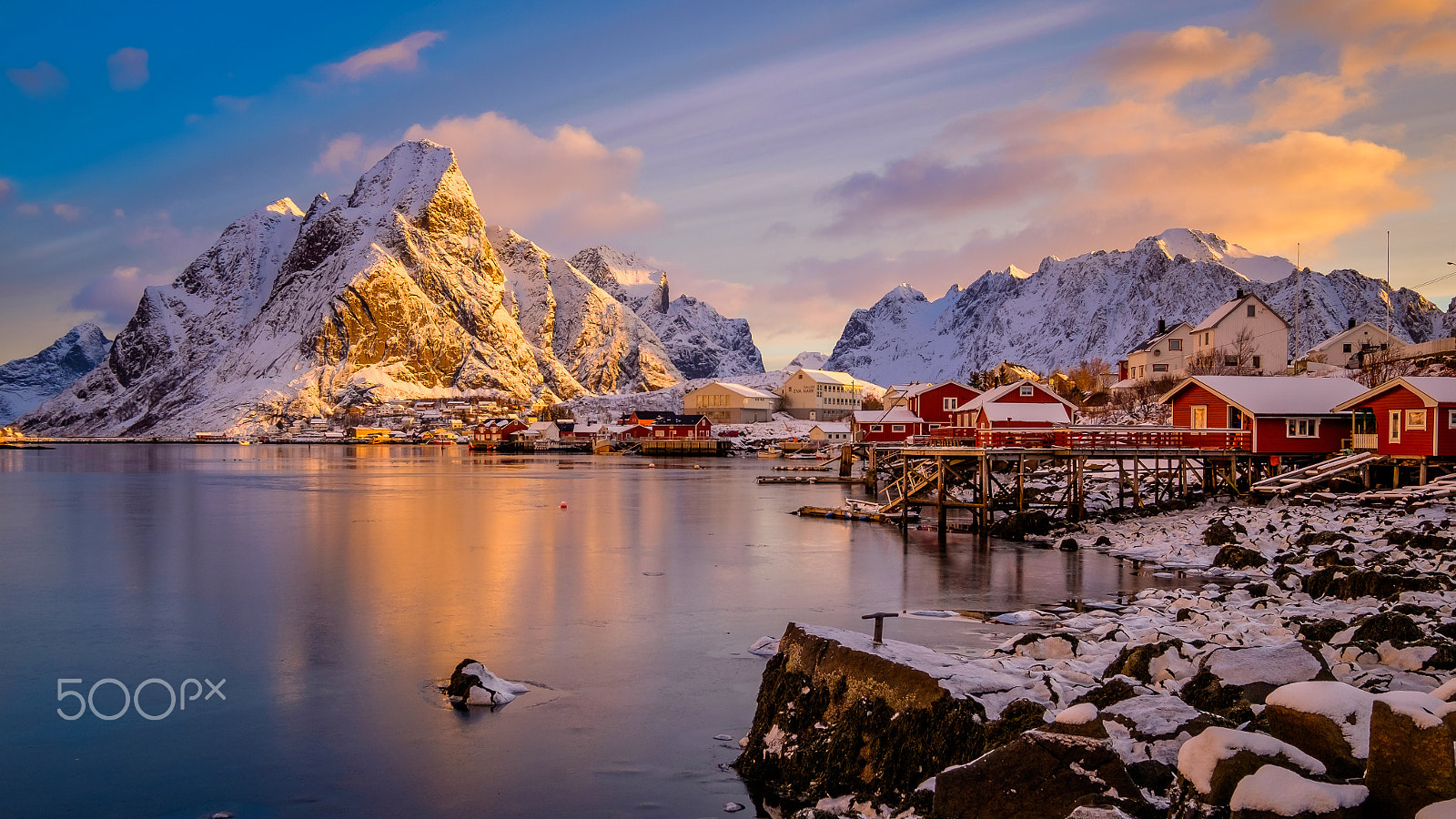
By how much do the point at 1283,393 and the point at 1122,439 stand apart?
8.14 metres

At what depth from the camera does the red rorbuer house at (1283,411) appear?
41.3m

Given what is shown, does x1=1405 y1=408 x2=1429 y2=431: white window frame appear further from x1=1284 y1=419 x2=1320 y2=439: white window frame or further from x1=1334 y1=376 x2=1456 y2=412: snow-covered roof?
x1=1284 y1=419 x2=1320 y2=439: white window frame

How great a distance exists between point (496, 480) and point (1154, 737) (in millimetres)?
72237

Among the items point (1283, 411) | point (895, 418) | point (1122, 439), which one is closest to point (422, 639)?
point (1122, 439)

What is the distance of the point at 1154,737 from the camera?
9336mm

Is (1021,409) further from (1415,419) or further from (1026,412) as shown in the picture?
(1415,419)

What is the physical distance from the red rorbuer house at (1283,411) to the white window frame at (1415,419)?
13.6 ft

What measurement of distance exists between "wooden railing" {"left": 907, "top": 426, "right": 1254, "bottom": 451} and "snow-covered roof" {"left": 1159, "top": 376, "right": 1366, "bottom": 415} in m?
1.60

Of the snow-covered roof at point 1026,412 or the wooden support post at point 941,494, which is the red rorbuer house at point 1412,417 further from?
the snow-covered roof at point 1026,412

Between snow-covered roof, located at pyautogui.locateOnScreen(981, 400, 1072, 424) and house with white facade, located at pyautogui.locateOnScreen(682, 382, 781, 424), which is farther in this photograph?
house with white facade, located at pyautogui.locateOnScreen(682, 382, 781, 424)

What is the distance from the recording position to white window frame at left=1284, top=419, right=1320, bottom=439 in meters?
41.5

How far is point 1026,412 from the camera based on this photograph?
57.5 m

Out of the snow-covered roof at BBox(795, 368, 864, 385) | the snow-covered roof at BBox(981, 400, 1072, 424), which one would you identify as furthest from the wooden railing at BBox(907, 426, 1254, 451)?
the snow-covered roof at BBox(795, 368, 864, 385)

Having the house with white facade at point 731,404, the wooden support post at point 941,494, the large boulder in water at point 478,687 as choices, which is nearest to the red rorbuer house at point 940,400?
the wooden support post at point 941,494
